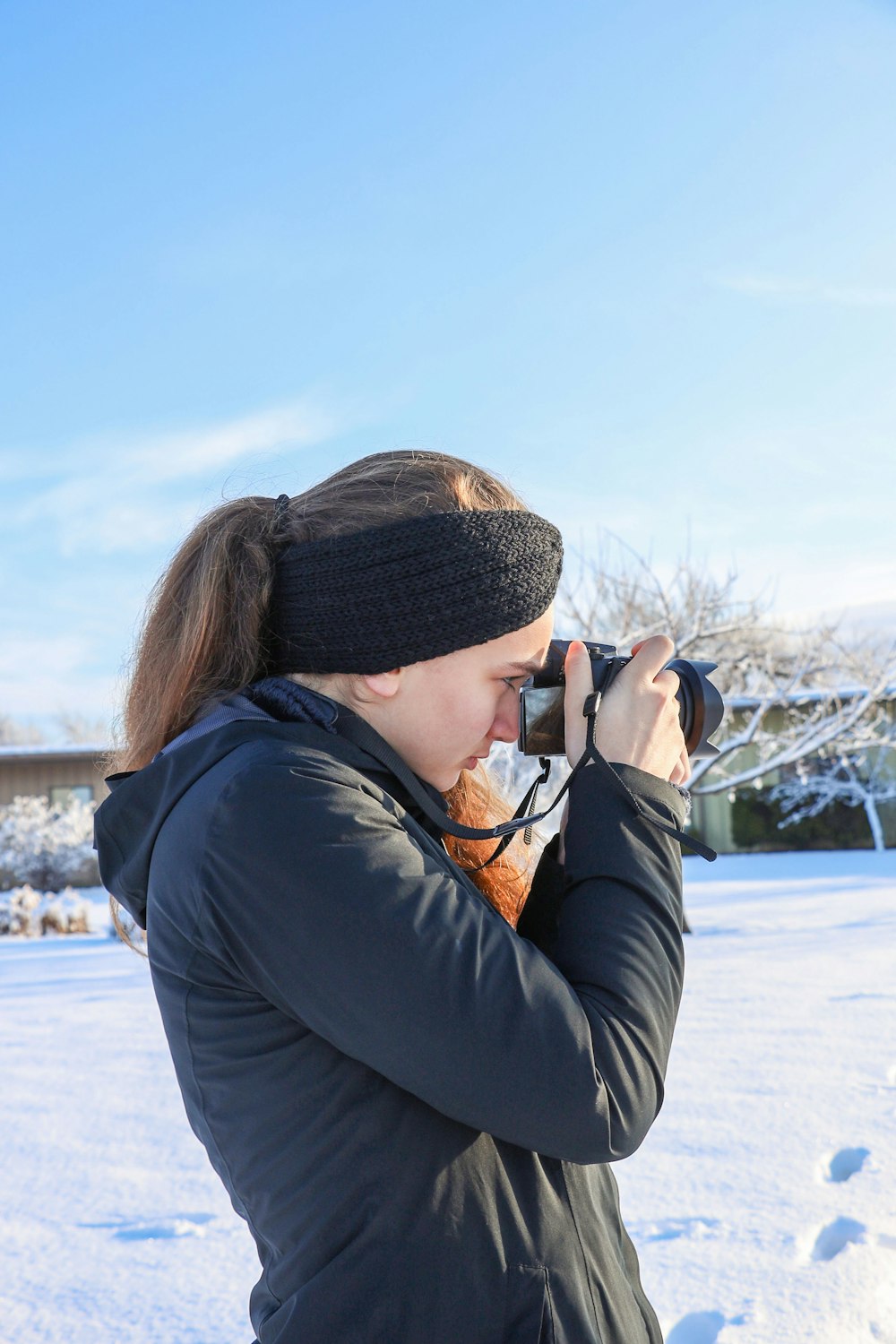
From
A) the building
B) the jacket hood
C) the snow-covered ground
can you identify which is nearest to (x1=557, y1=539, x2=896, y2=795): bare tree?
the snow-covered ground

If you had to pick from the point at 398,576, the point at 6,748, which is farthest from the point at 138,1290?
the point at 6,748

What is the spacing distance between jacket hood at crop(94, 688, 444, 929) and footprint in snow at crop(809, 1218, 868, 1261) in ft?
7.21

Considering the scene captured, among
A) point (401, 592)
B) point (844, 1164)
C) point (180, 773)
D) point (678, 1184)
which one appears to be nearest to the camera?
point (180, 773)

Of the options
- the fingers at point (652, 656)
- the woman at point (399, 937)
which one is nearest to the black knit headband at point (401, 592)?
the woman at point (399, 937)

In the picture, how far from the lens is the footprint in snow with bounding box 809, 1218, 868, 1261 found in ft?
8.78

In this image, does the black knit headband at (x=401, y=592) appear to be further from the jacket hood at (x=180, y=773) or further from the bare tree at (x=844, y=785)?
the bare tree at (x=844, y=785)

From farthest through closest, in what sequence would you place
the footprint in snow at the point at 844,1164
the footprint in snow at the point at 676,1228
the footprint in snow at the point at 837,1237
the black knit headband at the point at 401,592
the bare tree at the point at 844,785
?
1. the bare tree at the point at 844,785
2. the footprint in snow at the point at 844,1164
3. the footprint in snow at the point at 676,1228
4. the footprint in snow at the point at 837,1237
5. the black knit headband at the point at 401,592

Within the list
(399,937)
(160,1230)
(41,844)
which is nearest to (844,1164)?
(160,1230)

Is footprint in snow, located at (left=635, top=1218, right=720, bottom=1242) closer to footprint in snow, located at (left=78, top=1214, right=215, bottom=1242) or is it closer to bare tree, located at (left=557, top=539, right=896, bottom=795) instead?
footprint in snow, located at (left=78, top=1214, right=215, bottom=1242)

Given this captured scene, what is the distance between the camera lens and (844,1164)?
3.31 meters

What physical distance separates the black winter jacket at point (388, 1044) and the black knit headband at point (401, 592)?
160mm

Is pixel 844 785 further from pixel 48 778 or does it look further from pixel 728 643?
pixel 48 778

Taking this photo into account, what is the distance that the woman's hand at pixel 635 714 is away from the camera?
1203mm

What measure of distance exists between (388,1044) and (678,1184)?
8.71ft
